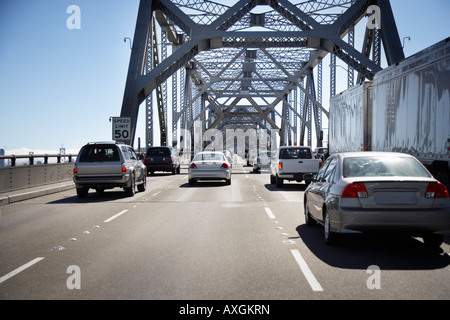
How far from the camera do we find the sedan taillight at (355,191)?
24.7ft

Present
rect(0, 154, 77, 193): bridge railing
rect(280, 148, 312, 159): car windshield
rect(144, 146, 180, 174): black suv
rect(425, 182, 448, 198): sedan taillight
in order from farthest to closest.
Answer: rect(144, 146, 180, 174): black suv
rect(280, 148, 312, 159): car windshield
rect(0, 154, 77, 193): bridge railing
rect(425, 182, 448, 198): sedan taillight

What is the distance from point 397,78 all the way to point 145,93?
23396 millimetres

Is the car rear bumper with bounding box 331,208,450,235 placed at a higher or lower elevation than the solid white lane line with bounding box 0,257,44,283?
higher

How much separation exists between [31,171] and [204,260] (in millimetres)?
13809

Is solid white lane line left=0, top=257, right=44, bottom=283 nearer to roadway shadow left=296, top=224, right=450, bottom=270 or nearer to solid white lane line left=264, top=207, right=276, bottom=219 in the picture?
roadway shadow left=296, top=224, right=450, bottom=270

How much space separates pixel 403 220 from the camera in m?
7.34

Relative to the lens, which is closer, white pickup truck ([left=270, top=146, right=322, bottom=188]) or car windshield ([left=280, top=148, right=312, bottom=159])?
white pickup truck ([left=270, top=146, right=322, bottom=188])

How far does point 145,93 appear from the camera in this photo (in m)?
35.8

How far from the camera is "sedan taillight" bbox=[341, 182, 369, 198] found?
7.54 meters

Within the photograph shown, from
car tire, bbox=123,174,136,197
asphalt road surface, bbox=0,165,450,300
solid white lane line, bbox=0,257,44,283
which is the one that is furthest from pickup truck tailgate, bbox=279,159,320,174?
solid white lane line, bbox=0,257,44,283

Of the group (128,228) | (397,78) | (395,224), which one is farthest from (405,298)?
(397,78)

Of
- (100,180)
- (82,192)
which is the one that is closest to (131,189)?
(100,180)

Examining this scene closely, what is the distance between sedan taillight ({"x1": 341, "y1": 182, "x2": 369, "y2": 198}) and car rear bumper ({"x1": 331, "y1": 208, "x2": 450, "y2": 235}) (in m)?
0.23

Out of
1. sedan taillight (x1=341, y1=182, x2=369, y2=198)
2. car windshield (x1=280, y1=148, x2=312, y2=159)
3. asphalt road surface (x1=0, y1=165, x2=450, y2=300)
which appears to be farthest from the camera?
car windshield (x1=280, y1=148, x2=312, y2=159)
